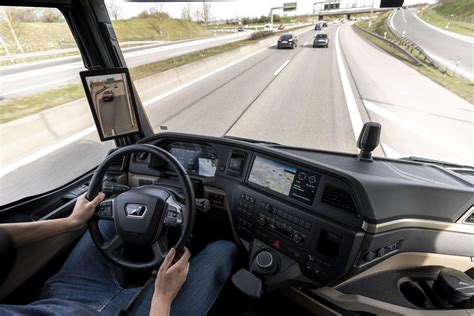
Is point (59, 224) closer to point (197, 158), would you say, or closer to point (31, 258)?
point (31, 258)

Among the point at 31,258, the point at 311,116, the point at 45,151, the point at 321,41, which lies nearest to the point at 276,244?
the point at 31,258

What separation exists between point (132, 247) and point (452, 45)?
2332cm

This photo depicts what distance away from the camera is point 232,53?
18219mm

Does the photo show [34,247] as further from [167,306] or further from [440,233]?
[440,233]


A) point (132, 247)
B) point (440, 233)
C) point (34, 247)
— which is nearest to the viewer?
point (440, 233)

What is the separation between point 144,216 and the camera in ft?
5.26

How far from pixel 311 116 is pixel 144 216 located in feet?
16.1

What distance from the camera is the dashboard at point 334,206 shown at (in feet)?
4.78

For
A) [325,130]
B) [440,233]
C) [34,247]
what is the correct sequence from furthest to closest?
[325,130]
[34,247]
[440,233]

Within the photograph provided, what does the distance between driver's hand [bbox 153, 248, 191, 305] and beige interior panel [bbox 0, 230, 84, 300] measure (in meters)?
0.88

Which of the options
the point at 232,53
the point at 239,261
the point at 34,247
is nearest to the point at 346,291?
the point at 239,261

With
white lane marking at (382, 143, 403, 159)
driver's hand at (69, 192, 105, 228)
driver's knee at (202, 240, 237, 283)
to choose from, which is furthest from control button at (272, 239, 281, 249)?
white lane marking at (382, 143, 403, 159)

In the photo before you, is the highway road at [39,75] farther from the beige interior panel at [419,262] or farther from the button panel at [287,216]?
the beige interior panel at [419,262]

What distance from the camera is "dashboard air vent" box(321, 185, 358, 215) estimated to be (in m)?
1.47
